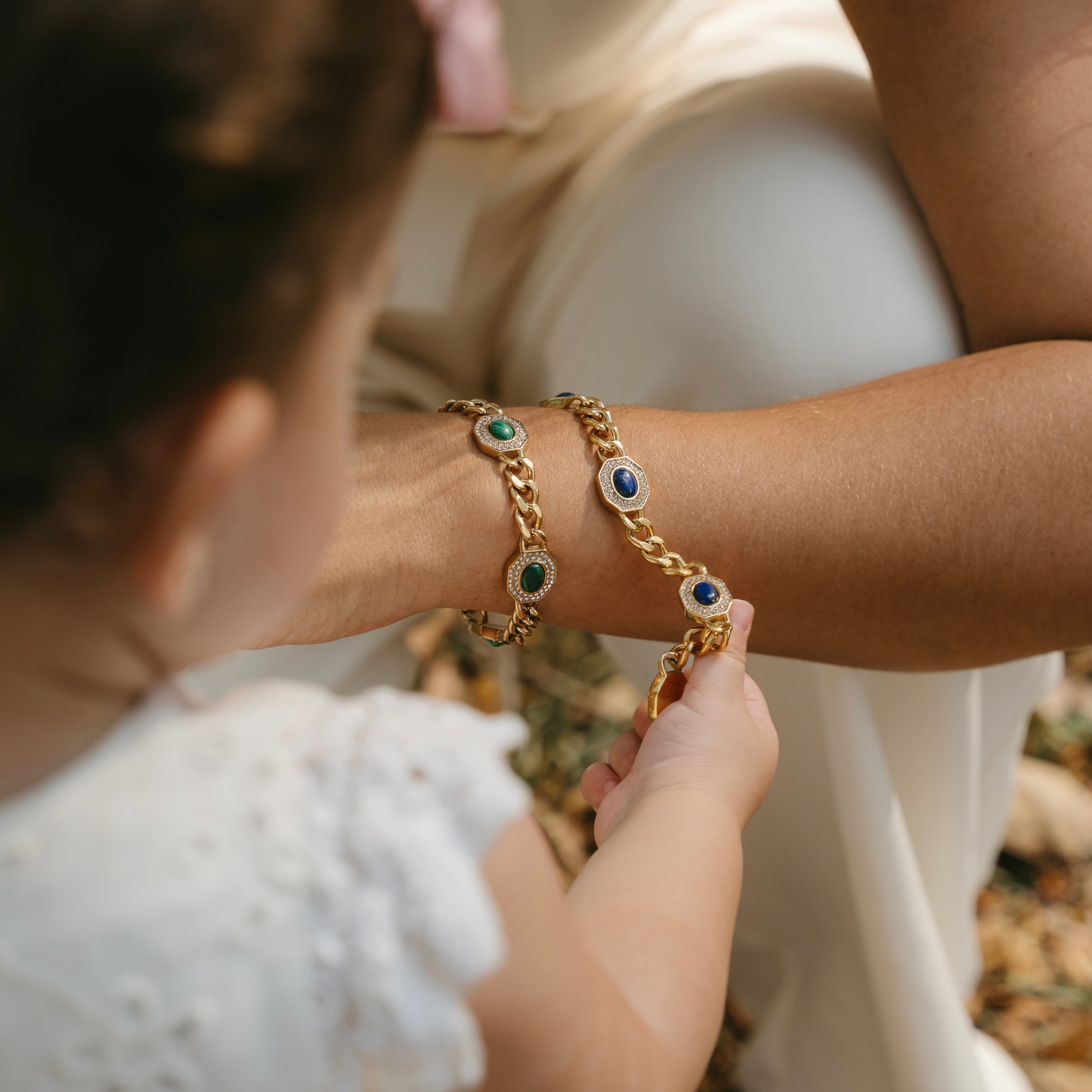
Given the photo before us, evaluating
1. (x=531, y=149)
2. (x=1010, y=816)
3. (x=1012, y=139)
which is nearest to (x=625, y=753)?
(x=1012, y=139)

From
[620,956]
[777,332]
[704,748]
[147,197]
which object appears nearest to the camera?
[147,197]

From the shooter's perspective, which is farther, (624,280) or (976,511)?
(624,280)

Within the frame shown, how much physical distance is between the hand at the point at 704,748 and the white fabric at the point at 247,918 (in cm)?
29

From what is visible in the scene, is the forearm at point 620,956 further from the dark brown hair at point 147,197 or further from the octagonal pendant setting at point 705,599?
the dark brown hair at point 147,197

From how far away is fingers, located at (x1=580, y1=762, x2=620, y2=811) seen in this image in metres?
0.89

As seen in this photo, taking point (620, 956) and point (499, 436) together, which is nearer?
point (620, 956)

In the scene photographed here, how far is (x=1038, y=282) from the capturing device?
1015 millimetres

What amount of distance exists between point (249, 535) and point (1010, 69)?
95cm

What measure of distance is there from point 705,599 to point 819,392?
0.31 m

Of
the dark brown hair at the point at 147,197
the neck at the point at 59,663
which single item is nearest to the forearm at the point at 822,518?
the neck at the point at 59,663

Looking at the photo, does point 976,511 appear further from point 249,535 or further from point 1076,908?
point 1076,908

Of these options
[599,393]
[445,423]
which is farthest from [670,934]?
[599,393]

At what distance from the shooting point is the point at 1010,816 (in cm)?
171

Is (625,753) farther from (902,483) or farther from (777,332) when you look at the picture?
(777,332)
